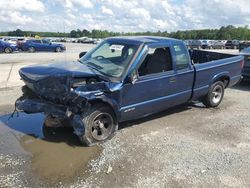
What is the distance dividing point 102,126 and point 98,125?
0.32 ft

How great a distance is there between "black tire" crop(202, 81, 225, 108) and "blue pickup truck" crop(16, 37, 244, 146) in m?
0.60

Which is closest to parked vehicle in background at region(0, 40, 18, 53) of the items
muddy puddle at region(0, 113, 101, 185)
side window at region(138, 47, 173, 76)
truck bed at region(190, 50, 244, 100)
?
truck bed at region(190, 50, 244, 100)

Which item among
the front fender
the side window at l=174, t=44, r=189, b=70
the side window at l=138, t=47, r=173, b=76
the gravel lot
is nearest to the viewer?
the gravel lot

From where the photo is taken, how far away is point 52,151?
18.4 ft

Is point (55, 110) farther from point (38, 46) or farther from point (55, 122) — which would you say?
point (38, 46)

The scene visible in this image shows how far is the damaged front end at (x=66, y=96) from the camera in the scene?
5.59m

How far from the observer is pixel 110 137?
618 centimetres

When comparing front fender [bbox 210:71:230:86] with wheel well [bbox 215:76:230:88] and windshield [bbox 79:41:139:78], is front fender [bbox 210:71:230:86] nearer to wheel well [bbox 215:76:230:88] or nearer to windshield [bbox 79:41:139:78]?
wheel well [bbox 215:76:230:88]

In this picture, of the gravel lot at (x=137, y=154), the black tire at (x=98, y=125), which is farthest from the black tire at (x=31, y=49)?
the black tire at (x=98, y=125)

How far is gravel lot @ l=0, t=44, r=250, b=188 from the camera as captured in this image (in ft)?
15.2

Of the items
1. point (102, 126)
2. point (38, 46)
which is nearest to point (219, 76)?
point (102, 126)

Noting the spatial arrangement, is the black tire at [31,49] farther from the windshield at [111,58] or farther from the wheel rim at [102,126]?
the wheel rim at [102,126]

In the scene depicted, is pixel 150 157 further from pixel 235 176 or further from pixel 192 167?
pixel 235 176

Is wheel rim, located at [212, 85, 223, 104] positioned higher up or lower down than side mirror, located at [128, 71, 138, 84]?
lower down
